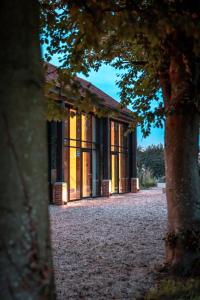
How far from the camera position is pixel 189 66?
17.3 feet

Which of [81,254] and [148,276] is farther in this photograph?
[81,254]

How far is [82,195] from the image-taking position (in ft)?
60.6

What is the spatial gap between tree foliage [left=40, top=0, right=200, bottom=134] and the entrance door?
10122 millimetres

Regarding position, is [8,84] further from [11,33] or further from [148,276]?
[148,276]

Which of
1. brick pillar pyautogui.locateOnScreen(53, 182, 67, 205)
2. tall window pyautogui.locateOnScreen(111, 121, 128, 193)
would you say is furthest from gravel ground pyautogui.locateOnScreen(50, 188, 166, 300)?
tall window pyautogui.locateOnScreen(111, 121, 128, 193)

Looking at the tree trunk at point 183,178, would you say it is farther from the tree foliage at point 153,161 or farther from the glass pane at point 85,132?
the tree foliage at point 153,161

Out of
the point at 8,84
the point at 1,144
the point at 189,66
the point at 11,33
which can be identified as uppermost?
the point at 189,66

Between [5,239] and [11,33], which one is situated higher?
[11,33]

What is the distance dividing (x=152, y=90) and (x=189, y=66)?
5.81 feet

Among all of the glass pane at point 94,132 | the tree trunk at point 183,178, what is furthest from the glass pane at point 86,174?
the tree trunk at point 183,178

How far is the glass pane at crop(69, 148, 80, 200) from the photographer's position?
17391mm

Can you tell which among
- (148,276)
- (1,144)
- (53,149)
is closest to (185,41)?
(148,276)

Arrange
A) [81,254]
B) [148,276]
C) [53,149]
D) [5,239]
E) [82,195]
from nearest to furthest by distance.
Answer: [5,239], [148,276], [81,254], [53,149], [82,195]

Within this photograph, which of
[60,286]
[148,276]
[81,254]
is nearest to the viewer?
[60,286]
